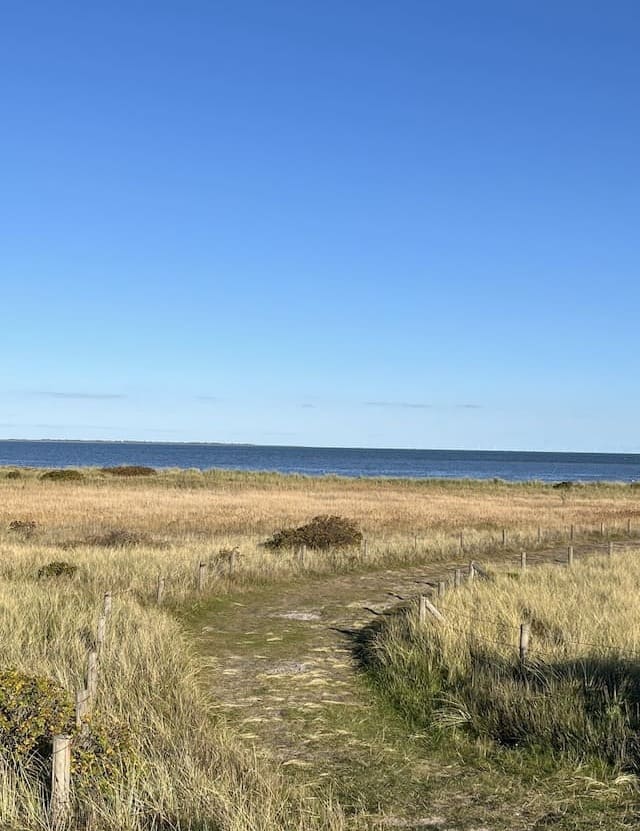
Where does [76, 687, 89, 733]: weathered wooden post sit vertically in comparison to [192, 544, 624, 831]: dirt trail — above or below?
above

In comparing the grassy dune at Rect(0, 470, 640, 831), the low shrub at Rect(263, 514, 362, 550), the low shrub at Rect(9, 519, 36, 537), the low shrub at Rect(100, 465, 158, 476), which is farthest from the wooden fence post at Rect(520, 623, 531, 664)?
the low shrub at Rect(100, 465, 158, 476)

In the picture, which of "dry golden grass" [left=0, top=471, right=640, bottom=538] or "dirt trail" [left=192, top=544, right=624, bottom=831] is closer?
"dirt trail" [left=192, top=544, right=624, bottom=831]

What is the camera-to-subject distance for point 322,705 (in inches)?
413

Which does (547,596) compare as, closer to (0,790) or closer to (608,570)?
(608,570)

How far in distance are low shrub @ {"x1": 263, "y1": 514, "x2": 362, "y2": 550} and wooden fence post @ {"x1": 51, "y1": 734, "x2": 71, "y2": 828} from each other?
18.6 meters

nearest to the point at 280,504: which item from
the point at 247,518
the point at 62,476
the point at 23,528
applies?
the point at 247,518

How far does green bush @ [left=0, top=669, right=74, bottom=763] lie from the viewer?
7766 millimetres

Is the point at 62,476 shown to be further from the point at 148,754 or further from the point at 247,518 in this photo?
the point at 148,754

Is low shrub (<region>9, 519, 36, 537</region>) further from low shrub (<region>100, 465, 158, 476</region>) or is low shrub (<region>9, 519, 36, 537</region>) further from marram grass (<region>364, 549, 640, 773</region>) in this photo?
low shrub (<region>100, 465, 158, 476</region>)

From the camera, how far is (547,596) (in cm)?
1540

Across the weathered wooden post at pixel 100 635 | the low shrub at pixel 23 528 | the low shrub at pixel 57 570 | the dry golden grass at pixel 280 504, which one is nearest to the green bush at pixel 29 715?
the weathered wooden post at pixel 100 635

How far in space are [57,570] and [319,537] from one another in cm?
986

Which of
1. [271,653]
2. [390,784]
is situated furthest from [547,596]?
[390,784]

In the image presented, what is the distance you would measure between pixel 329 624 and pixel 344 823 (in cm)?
875
